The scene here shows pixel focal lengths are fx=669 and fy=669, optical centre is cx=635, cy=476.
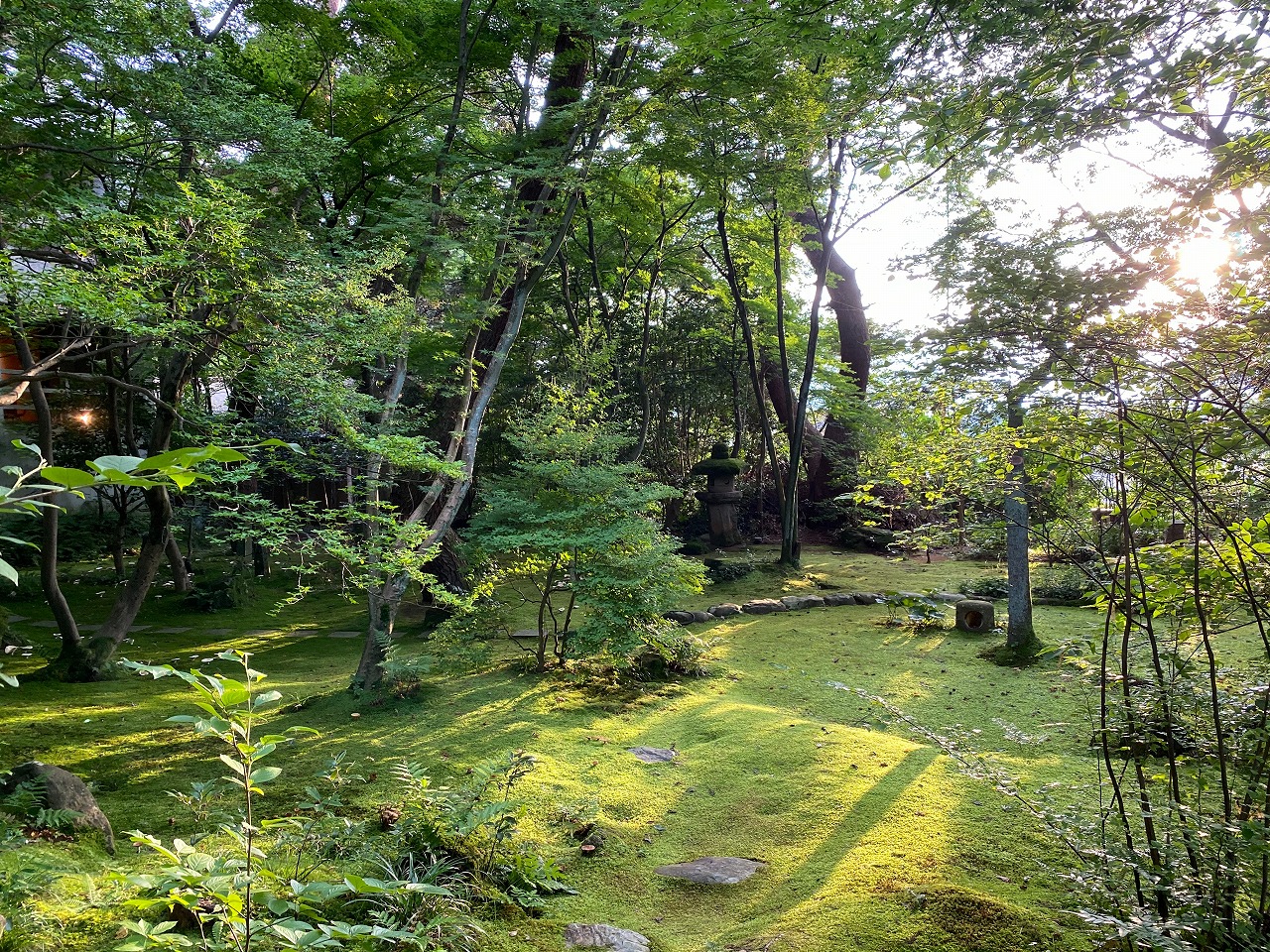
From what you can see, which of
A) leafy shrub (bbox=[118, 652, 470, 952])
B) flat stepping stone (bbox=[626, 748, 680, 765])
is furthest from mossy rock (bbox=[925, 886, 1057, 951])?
flat stepping stone (bbox=[626, 748, 680, 765])

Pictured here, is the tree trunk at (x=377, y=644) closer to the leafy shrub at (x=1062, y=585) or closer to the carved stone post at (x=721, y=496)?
the leafy shrub at (x=1062, y=585)

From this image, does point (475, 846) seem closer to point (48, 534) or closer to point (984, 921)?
point (984, 921)

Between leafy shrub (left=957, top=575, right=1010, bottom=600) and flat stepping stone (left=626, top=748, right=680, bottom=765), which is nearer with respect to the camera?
flat stepping stone (left=626, top=748, right=680, bottom=765)

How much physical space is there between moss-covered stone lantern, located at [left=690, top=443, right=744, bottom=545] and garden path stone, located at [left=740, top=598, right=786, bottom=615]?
4301mm

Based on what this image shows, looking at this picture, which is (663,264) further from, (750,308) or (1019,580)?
(1019,580)

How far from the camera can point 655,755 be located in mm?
4332

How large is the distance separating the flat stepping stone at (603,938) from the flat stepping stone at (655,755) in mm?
1791

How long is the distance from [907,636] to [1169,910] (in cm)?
629

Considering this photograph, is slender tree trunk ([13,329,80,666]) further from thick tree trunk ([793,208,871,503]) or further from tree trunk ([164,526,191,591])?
thick tree trunk ([793,208,871,503])

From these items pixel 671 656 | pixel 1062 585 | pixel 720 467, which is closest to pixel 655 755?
pixel 671 656

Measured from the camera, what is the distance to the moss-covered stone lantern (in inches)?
541

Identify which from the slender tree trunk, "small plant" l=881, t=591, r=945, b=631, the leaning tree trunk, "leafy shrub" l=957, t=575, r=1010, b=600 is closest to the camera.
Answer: the slender tree trunk

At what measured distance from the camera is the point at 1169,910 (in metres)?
1.76

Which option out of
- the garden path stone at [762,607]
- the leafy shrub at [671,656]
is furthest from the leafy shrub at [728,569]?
the leafy shrub at [671,656]
